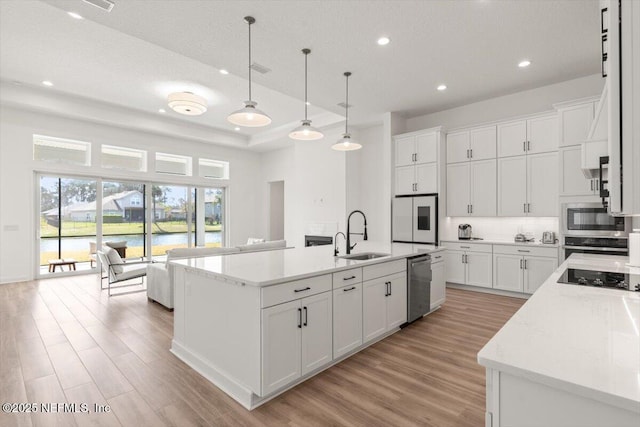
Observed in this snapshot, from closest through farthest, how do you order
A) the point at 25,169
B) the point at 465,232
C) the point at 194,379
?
1. the point at 194,379
2. the point at 465,232
3. the point at 25,169

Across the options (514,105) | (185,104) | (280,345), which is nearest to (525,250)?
(514,105)

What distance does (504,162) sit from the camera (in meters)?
5.08

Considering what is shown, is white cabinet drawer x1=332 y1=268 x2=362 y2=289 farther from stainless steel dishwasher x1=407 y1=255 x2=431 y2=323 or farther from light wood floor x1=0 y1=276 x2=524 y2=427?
stainless steel dishwasher x1=407 y1=255 x2=431 y2=323

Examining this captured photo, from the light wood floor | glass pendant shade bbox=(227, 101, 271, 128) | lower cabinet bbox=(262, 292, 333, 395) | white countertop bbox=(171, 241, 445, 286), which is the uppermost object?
glass pendant shade bbox=(227, 101, 271, 128)

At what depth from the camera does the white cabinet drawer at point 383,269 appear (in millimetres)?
2926

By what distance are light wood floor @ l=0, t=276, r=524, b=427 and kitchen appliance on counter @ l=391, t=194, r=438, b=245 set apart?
6.40ft

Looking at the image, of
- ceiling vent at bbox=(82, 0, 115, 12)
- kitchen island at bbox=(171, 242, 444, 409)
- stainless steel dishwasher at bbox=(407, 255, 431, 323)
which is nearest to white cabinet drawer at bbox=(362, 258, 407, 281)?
kitchen island at bbox=(171, 242, 444, 409)

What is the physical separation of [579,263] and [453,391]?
5.11 ft

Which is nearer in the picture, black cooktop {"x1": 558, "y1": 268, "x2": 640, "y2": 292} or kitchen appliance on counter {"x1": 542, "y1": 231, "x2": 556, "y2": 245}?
black cooktop {"x1": 558, "y1": 268, "x2": 640, "y2": 292}

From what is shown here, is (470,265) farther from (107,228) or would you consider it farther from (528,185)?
(107,228)

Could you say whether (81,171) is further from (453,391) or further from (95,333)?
(453,391)

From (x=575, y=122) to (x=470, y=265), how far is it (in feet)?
8.48

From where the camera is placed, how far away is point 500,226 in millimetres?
5383

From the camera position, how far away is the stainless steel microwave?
3896mm
